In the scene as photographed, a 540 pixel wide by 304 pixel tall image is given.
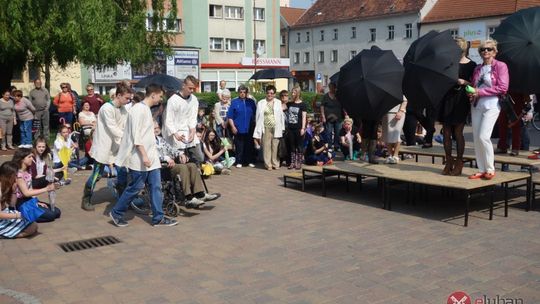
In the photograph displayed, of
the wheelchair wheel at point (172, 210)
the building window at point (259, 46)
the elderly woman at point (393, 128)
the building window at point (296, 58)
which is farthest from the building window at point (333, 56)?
the wheelchair wheel at point (172, 210)

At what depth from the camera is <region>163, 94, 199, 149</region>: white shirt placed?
9070 mm

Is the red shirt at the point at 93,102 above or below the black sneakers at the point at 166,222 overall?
above

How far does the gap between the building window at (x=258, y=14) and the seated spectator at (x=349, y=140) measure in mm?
45072

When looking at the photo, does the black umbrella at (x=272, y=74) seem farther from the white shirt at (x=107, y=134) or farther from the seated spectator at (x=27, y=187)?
the seated spectator at (x=27, y=187)

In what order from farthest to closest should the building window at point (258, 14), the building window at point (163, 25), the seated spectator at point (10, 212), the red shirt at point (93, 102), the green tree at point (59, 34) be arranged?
the building window at point (258, 14), the building window at point (163, 25), the green tree at point (59, 34), the red shirt at point (93, 102), the seated spectator at point (10, 212)

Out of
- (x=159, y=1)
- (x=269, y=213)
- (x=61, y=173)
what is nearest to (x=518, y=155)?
(x=269, y=213)

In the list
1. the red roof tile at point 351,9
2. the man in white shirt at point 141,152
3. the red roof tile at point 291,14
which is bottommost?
the man in white shirt at point 141,152

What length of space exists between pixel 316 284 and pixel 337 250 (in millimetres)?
1172

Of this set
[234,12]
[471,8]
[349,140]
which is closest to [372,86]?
[349,140]

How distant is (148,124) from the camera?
24.7 ft

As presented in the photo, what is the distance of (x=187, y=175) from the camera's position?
841 cm

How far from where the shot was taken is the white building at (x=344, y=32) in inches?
2191

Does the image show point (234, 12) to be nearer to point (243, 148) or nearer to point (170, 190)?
→ point (243, 148)

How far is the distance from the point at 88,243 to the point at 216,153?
223 inches
